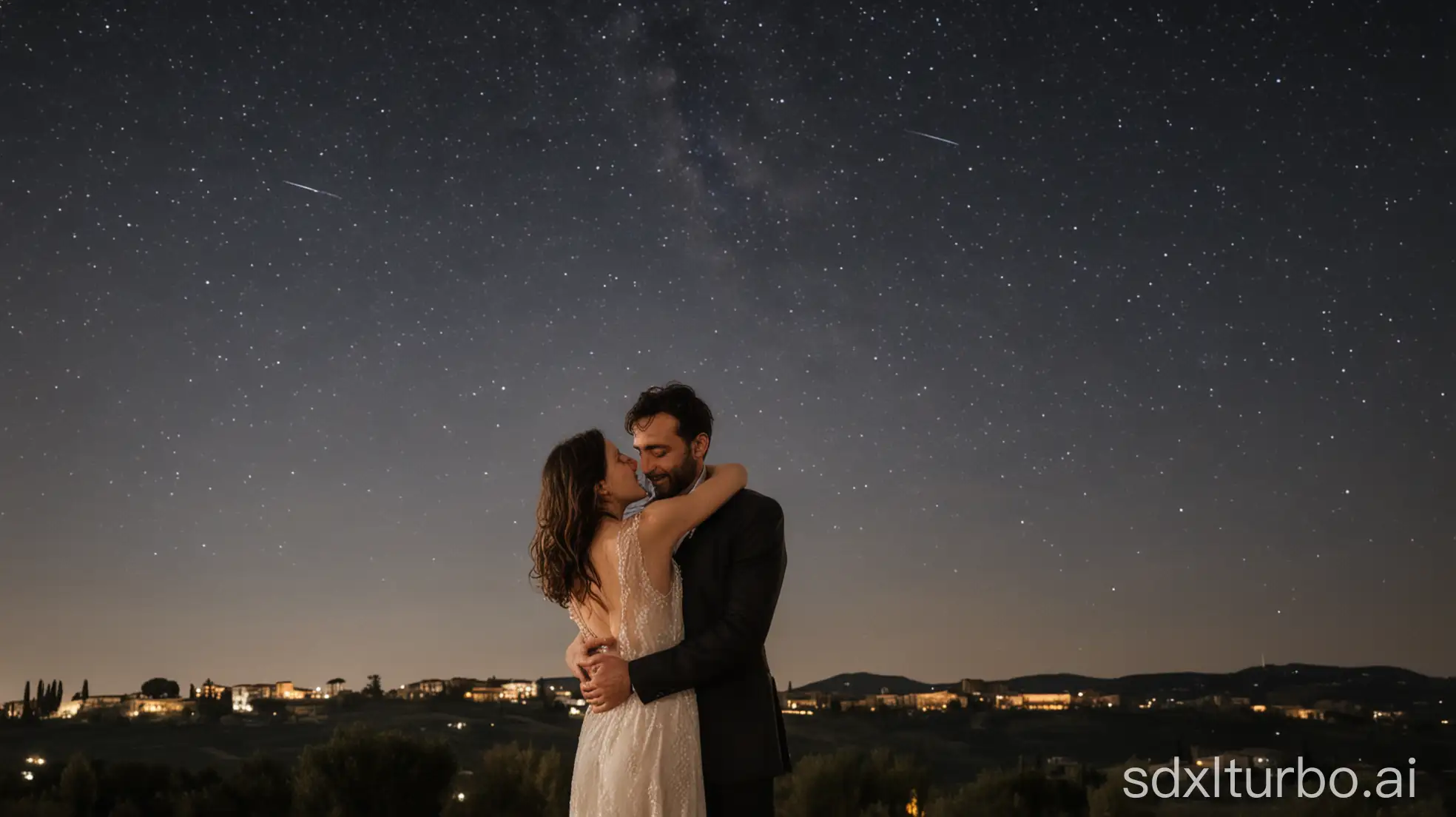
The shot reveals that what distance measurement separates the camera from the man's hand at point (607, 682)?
2968 mm

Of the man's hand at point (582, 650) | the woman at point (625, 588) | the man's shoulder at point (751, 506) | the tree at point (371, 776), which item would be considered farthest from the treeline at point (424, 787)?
the man's shoulder at point (751, 506)

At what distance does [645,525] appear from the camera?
9.78ft

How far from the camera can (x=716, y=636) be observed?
289 cm

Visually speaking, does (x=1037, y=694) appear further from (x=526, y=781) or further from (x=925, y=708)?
(x=526, y=781)

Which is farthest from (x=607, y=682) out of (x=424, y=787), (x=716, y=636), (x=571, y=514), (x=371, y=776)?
(x=424, y=787)

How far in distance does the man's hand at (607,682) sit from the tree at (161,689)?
20.2 meters

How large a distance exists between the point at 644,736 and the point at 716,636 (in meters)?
0.36

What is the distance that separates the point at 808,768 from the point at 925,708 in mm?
5482

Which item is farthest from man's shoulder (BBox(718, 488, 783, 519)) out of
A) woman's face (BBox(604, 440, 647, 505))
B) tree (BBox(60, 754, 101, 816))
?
tree (BBox(60, 754, 101, 816))

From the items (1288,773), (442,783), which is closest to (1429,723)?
(1288,773)

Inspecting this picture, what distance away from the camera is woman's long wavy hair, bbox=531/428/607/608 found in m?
3.01

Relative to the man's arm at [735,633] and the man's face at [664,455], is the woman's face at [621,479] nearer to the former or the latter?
the man's face at [664,455]

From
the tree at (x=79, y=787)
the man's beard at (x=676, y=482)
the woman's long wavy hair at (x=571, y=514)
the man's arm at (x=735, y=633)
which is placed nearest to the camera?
the man's arm at (x=735, y=633)

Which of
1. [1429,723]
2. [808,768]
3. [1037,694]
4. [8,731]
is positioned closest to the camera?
[808,768]
